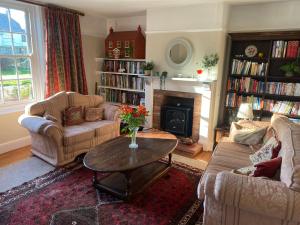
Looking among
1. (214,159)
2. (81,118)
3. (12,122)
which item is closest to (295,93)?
(214,159)

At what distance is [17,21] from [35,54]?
0.57 meters

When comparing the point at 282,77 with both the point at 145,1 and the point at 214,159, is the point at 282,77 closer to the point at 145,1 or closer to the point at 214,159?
the point at 214,159

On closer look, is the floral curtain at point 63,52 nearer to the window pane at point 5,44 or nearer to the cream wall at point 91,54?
the cream wall at point 91,54

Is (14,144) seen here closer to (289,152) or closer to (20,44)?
(20,44)

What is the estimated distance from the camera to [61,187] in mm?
2684

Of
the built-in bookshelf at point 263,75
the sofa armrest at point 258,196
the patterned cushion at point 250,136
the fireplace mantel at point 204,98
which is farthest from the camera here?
the fireplace mantel at point 204,98

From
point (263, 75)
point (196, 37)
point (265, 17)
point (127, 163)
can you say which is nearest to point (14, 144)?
point (127, 163)

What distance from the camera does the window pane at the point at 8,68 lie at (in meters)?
3.68

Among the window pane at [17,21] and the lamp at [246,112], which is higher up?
the window pane at [17,21]

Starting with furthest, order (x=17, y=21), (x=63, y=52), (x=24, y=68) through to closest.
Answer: (x=63, y=52)
(x=24, y=68)
(x=17, y=21)

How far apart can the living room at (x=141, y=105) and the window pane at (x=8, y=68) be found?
2cm

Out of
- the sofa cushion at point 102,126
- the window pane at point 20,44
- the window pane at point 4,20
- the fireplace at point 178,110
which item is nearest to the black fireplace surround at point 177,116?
the fireplace at point 178,110

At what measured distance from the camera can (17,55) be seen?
12.6 feet

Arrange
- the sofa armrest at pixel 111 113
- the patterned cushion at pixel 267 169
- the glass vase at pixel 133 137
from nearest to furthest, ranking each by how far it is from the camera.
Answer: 1. the patterned cushion at pixel 267 169
2. the glass vase at pixel 133 137
3. the sofa armrest at pixel 111 113
